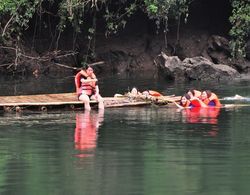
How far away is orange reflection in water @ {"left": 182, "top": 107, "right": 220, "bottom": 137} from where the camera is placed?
15055mm

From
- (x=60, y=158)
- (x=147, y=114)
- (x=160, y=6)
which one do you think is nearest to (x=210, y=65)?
(x=160, y=6)

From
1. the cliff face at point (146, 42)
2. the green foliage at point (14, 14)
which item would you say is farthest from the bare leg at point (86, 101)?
the cliff face at point (146, 42)

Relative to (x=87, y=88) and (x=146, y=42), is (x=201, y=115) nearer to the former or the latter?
(x=87, y=88)

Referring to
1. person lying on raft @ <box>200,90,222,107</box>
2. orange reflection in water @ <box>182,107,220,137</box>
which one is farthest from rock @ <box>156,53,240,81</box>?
orange reflection in water @ <box>182,107,220,137</box>

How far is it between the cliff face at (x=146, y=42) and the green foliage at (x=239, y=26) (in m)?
1.20

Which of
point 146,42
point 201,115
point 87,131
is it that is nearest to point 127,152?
point 87,131

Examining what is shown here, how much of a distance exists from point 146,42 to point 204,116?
1774 cm

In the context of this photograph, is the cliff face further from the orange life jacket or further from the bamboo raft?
the orange life jacket

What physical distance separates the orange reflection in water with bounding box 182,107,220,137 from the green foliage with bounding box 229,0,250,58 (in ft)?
40.3

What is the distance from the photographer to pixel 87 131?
562 inches

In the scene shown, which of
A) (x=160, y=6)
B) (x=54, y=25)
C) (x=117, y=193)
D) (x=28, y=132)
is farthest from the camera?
(x=54, y=25)

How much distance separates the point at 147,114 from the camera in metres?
17.8

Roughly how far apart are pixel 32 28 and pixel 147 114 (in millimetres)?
16806

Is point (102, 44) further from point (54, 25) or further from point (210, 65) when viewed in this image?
point (210, 65)
